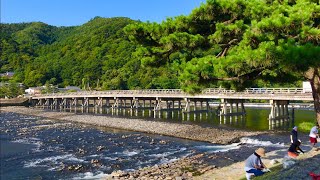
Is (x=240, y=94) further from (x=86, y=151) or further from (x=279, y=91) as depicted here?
(x=86, y=151)

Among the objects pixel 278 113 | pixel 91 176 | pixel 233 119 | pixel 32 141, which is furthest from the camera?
pixel 233 119

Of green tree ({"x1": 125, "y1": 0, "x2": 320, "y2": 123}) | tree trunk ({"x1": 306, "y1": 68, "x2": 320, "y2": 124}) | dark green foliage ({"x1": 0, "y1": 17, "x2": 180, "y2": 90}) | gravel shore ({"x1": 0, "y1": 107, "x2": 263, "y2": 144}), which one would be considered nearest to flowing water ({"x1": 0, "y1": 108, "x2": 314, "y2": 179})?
gravel shore ({"x1": 0, "y1": 107, "x2": 263, "y2": 144})

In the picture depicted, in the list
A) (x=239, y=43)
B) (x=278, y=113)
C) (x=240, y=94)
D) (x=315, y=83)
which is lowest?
(x=278, y=113)

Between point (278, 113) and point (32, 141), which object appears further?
point (278, 113)

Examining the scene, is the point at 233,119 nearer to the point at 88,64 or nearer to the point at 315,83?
the point at 315,83

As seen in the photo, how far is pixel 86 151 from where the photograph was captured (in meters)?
19.5

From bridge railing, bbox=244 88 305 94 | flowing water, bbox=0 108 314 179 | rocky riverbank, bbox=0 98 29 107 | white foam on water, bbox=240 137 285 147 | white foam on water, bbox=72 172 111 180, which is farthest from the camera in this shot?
rocky riverbank, bbox=0 98 29 107

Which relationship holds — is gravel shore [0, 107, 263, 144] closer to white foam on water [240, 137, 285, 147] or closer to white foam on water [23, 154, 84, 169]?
white foam on water [240, 137, 285, 147]

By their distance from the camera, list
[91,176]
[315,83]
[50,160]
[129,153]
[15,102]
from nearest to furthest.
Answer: [315,83]
[91,176]
[50,160]
[129,153]
[15,102]

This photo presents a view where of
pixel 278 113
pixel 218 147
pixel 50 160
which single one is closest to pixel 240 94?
pixel 278 113

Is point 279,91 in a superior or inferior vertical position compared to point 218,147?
superior

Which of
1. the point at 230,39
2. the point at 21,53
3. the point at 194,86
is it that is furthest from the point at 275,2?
the point at 21,53

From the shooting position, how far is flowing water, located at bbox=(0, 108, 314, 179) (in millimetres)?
14930

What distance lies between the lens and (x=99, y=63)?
3816 inches
